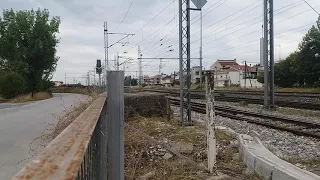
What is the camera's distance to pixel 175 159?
283 inches

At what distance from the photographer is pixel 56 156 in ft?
4.25

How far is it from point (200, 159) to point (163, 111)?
840cm

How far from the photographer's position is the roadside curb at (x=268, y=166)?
4523 millimetres

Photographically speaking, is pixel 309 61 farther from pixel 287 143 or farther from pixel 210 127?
pixel 210 127

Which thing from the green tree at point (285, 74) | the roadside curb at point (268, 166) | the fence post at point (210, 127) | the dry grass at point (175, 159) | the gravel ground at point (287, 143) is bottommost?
the gravel ground at point (287, 143)

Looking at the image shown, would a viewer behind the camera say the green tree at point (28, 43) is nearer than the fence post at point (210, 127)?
No

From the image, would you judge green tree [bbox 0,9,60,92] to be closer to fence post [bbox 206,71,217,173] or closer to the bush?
the bush

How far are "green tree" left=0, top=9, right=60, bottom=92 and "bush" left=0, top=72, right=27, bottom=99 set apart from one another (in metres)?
5.11

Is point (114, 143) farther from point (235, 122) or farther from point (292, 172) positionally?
point (235, 122)

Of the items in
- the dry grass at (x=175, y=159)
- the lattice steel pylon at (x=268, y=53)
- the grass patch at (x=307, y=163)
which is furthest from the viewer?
the lattice steel pylon at (x=268, y=53)

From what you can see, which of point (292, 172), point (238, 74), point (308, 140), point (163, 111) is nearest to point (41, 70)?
point (163, 111)

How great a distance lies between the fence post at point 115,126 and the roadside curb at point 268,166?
237 cm

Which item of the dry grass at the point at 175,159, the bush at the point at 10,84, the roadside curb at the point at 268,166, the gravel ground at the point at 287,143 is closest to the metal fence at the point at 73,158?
the roadside curb at the point at 268,166

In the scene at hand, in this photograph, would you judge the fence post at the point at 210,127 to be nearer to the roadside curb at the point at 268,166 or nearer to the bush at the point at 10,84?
the roadside curb at the point at 268,166
